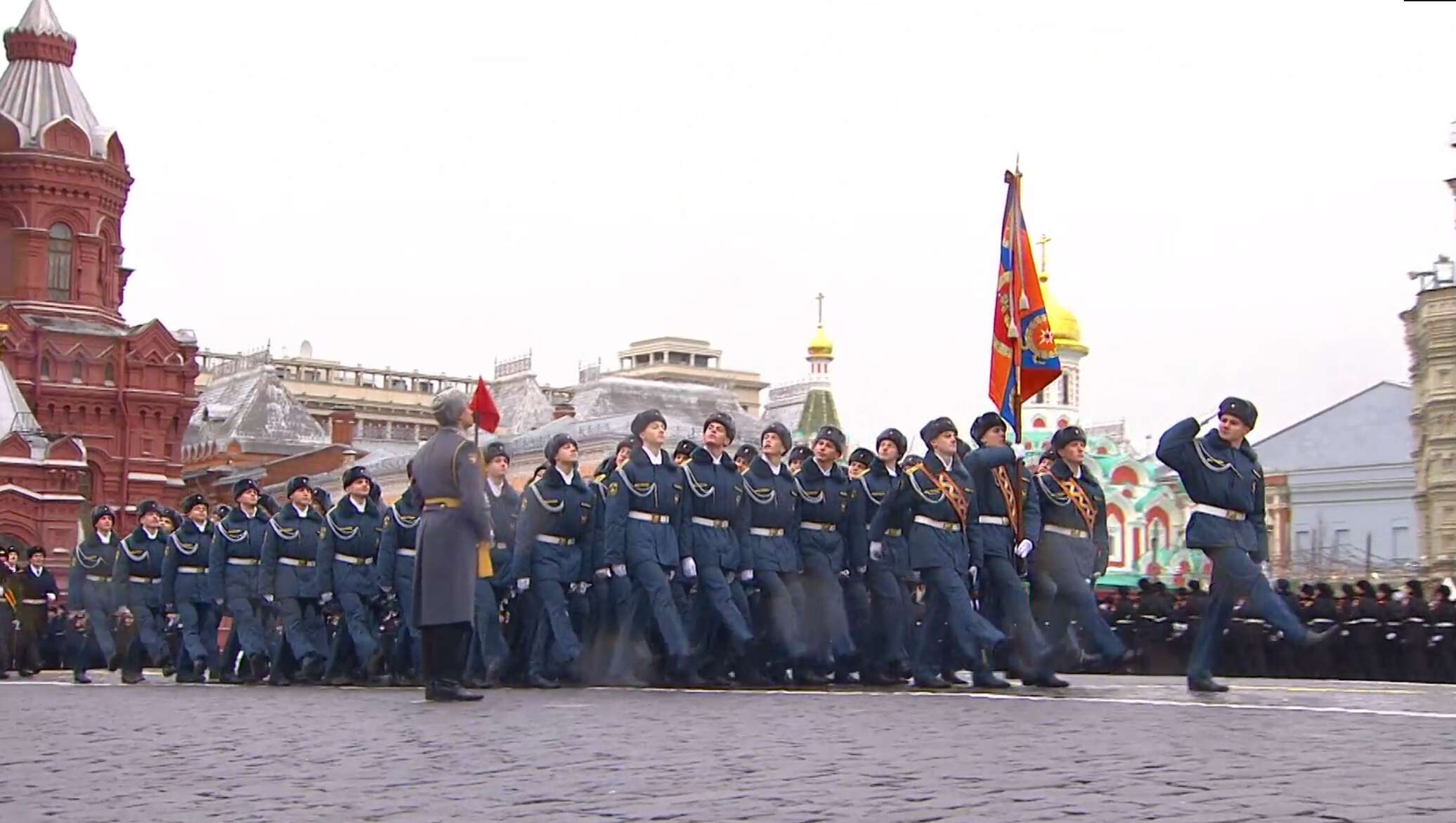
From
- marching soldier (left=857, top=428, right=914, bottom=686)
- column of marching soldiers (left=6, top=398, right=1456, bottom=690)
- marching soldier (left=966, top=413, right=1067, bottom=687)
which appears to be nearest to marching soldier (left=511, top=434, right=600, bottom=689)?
column of marching soldiers (left=6, top=398, right=1456, bottom=690)

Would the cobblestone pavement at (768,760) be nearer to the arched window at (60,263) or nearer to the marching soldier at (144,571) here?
the marching soldier at (144,571)

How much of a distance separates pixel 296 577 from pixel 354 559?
0.96 metres

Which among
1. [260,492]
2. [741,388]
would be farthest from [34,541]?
[741,388]

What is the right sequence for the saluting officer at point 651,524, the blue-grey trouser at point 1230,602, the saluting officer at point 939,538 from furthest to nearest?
1. the saluting officer at point 651,524
2. the saluting officer at point 939,538
3. the blue-grey trouser at point 1230,602

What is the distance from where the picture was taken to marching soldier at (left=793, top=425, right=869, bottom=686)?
48.3ft

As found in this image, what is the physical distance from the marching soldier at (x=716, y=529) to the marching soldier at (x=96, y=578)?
865cm

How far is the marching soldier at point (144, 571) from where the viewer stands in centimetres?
2047

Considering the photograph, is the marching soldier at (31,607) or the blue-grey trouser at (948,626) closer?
the blue-grey trouser at (948,626)

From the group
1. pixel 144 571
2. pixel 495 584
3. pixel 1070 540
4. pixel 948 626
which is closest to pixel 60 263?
pixel 144 571

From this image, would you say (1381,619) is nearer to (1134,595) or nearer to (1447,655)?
(1447,655)

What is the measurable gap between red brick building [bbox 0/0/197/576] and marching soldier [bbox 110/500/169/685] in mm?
39959

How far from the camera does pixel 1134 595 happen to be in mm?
22859

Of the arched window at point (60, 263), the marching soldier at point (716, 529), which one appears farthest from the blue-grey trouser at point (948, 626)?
the arched window at point (60, 263)

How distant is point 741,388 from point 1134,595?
106003 millimetres
